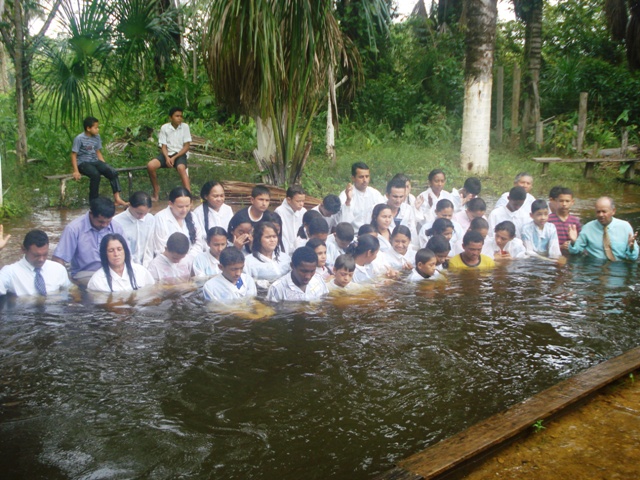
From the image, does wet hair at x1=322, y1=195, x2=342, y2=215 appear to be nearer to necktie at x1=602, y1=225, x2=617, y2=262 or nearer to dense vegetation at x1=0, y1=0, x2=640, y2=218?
dense vegetation at x1=0, y1=0, x2=640, y2=218

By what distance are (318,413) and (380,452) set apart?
1.94 ft

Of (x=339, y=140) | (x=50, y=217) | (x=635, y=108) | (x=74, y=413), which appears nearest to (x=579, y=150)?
(x=635, y=108)

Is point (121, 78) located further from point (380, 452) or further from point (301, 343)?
point (380, 452)

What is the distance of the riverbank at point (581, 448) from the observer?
3365 mm

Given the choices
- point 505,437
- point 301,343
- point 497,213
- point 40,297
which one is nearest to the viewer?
point 505,437

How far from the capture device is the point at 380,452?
3.83 metres

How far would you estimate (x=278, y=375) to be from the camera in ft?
16.0

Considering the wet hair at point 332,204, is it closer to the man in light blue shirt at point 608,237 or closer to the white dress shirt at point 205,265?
the white dress shirt at point 205,265

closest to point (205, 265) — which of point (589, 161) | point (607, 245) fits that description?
point (607, 245)

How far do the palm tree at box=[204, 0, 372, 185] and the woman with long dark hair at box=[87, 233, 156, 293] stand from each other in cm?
447

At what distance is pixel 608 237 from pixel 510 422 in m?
5.24

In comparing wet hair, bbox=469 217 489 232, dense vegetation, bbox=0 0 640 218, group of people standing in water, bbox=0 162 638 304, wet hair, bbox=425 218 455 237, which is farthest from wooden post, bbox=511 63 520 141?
wet hair, bbox=425 218 455 237

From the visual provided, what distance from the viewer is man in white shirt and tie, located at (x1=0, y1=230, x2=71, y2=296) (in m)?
6.27

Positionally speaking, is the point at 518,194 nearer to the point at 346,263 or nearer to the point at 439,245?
the point at 439,245
